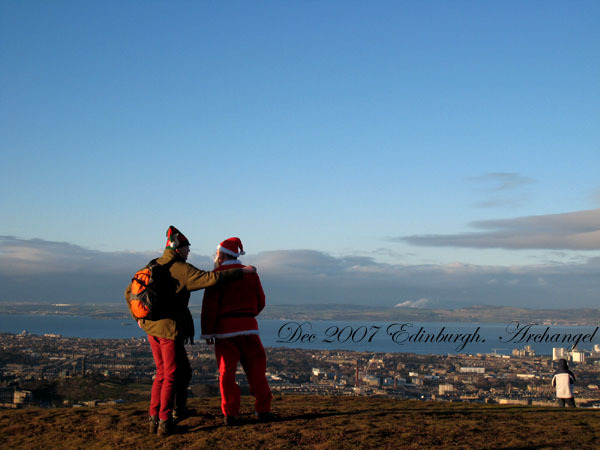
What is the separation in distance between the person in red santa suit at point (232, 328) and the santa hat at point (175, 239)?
0.50 metres

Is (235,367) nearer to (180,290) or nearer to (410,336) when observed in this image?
(180,290)

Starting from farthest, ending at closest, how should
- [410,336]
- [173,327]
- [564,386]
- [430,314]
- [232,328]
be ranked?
[430,314] → [410,336] → [564,386] → [232,328] → [173,327]

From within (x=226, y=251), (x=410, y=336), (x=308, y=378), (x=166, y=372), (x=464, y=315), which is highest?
(x=226, y=251)

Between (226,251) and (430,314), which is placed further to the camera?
(430,314)

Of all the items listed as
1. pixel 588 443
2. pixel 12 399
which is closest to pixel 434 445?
pixel 588 443

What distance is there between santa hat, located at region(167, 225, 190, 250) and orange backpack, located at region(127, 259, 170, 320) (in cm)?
31

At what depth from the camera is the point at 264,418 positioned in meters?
8.36

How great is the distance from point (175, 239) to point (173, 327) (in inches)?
43.6

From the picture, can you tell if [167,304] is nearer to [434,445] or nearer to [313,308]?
[434,445]

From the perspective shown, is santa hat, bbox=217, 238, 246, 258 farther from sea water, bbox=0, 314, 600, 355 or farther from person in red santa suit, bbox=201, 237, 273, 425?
sea water, bbox=0, 314, 600, 355

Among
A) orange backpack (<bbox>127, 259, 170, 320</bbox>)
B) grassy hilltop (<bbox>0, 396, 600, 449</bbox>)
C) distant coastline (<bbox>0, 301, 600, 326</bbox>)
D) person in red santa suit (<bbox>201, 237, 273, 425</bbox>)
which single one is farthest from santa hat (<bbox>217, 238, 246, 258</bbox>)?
distant coastline (<bbox>0, 301, 600, 326</bbox>)

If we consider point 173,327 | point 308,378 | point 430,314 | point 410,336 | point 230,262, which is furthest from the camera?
point 430,314

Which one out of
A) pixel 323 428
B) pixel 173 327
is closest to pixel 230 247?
pixel 173 327

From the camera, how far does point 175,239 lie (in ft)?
26.1
